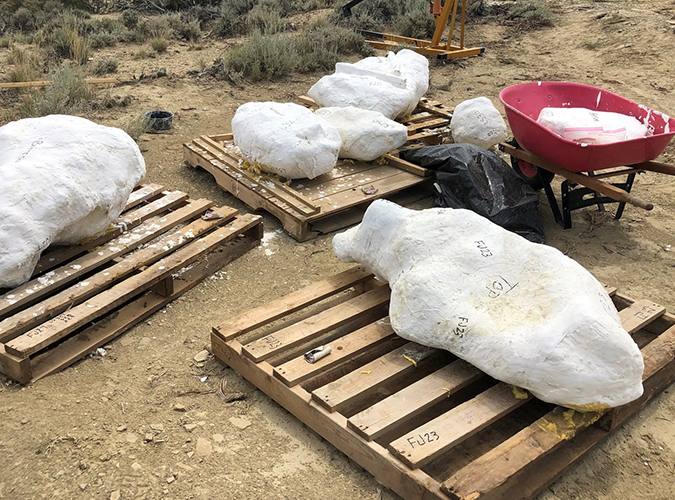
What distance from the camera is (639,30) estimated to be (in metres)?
9.81

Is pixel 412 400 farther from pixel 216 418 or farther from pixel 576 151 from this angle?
pixel 576 151

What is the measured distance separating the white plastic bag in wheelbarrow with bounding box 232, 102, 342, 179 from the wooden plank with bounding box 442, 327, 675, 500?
8.58ft

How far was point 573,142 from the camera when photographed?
4441 millimetres

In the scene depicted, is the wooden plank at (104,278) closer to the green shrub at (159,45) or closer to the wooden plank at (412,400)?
the wooden plank at (412,400)

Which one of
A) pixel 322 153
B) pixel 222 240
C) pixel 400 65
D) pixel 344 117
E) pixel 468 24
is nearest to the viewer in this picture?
pixel 222 240

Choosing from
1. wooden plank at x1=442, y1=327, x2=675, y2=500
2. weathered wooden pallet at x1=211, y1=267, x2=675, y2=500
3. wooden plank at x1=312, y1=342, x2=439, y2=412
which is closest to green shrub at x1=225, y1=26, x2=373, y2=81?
weathered wooden pallet at x1=211, y1=267, x2=675, y2=500

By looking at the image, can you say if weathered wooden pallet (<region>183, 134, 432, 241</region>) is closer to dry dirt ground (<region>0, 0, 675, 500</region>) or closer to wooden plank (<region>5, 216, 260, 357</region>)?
dry dirt ground (<region>0, 0, 675, 500</region>)

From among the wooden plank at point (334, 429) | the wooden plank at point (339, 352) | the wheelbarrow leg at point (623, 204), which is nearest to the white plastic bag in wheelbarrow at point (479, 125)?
the wheelbarrow leg at point (623, 204)

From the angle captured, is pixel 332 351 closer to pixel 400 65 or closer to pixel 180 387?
pixel 180 387

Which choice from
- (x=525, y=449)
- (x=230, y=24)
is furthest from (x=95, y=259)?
(x=230, y=24)

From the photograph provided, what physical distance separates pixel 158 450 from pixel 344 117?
334 centimetres

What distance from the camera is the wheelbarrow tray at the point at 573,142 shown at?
445 cm

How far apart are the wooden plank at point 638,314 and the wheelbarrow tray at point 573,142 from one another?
1.24 meters

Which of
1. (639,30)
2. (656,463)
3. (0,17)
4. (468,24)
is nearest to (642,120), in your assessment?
(656,463)
